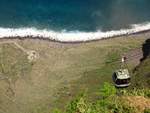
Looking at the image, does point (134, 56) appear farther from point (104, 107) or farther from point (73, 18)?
point (104, 107)

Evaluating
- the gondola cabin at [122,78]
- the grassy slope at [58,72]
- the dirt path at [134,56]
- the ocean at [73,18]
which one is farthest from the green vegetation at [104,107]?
the ocean at [73,18]

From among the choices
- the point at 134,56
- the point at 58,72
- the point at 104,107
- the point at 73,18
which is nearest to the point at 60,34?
the point at 73,18

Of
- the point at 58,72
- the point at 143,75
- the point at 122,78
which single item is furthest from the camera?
the point at 58,72

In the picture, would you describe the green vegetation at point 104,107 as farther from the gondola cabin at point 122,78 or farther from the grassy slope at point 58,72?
the gondola cabin at point 122,78

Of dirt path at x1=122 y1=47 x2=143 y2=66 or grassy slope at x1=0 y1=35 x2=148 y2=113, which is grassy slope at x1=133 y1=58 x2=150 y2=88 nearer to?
dirt path at x1=122 y1=47 x2=143 y2=66

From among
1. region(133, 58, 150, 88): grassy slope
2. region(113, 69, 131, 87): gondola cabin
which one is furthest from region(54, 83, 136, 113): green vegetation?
region(113, 69, 131, 87): gondola cabin

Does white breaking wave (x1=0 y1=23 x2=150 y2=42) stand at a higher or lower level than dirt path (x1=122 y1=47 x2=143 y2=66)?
higher
